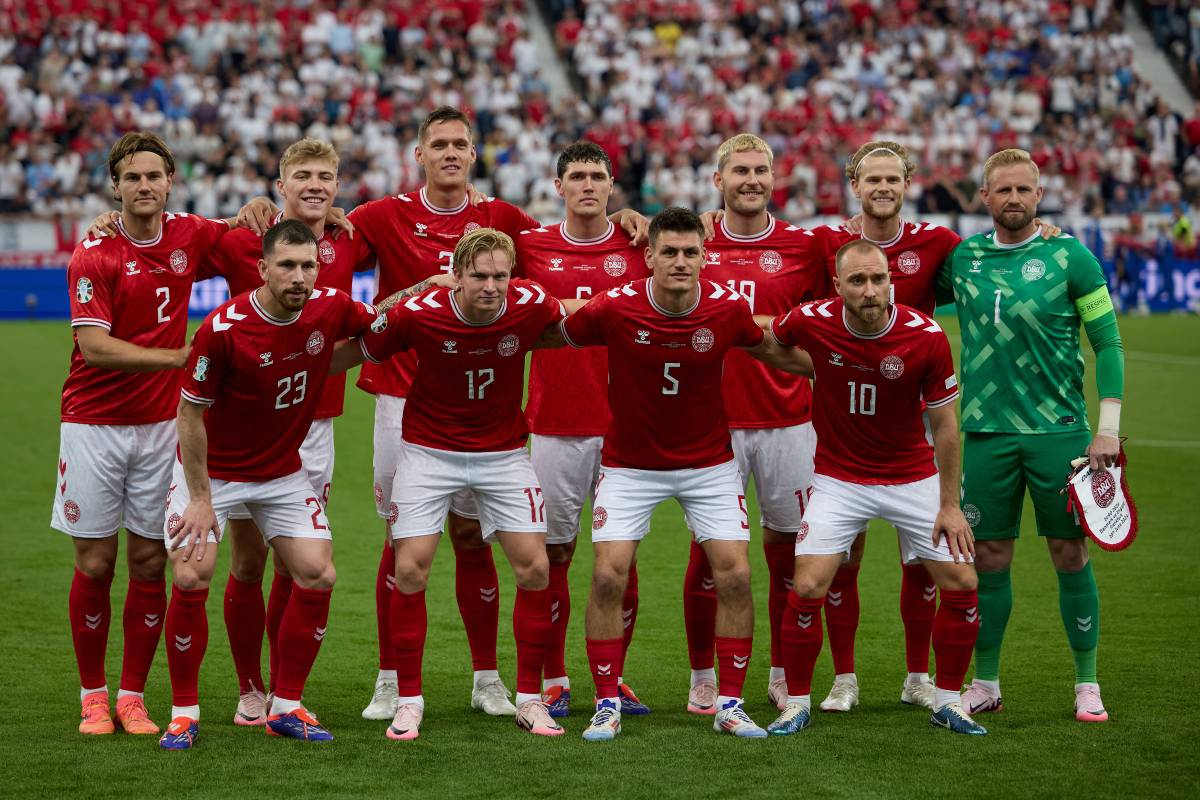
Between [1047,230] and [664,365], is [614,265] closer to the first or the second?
→ [664,365]

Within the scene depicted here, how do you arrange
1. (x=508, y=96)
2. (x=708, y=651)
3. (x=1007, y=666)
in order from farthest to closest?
(x=508, y=96) < (x=1007, y=666) < (x=708, y=651)

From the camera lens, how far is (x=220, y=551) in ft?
33.9

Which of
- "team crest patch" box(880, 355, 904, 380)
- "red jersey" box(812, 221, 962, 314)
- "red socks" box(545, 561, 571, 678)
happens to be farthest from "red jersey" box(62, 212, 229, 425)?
"red jersey" box(812, 221, 962, 314)

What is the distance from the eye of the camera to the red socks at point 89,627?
6652 mm

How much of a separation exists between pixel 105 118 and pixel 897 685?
22868 mm

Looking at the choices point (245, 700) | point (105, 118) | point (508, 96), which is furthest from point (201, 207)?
point (245, 700)

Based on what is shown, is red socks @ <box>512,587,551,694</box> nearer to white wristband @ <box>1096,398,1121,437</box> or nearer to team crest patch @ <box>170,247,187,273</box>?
team crest patch @ <box>170,247,187,273</box>

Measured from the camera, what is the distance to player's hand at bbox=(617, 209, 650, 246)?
23.4ft

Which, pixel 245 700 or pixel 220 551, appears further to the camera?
pixel 220 551

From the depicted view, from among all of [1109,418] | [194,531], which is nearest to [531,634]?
[194,531]

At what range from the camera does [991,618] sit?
22.1ft

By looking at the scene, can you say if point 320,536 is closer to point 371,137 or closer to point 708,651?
point 708,651

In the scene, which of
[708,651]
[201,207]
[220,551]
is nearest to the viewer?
[708,651]

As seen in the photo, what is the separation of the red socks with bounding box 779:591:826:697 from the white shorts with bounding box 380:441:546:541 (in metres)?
1.15
